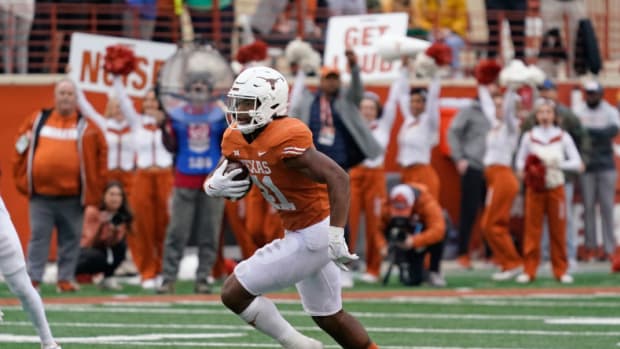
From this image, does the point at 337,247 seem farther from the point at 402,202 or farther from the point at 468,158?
the point at 468,158

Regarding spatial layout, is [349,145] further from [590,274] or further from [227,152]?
[227,152]

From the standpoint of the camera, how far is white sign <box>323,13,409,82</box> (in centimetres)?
1666

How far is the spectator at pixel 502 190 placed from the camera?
15.9m

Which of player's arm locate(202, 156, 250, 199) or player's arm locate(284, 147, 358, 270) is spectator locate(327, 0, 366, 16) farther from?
player's arm locate(284, 147, 358, 270)

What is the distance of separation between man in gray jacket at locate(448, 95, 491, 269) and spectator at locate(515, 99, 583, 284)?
5.88 ft

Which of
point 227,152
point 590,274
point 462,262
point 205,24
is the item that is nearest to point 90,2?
point 205,24

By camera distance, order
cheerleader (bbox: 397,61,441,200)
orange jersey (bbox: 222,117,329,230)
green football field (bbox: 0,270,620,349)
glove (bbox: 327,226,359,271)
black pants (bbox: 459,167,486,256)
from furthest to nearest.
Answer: black pants (bbox: 459,167,486,256)
cheerleader (bbox: 397,61,441,200)
green football field (bbox: 0,270,620,349)
orange jersey (bbox: 222,117,329,230)
glove (bbox: 327,226,359,271)

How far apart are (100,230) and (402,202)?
8.93ft

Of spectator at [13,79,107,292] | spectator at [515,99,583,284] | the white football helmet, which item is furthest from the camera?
spectator at [515,99,583,284]

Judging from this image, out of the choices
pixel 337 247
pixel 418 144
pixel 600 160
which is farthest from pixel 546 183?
pixel 337 247

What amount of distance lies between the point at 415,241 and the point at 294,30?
4.26 meters

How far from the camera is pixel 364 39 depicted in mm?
16766

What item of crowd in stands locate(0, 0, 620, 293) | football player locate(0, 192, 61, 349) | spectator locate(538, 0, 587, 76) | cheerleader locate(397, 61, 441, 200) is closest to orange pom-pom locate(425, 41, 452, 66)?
crowd in stands locate(0, 0, 620, 293)

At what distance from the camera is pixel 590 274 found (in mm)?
16422
